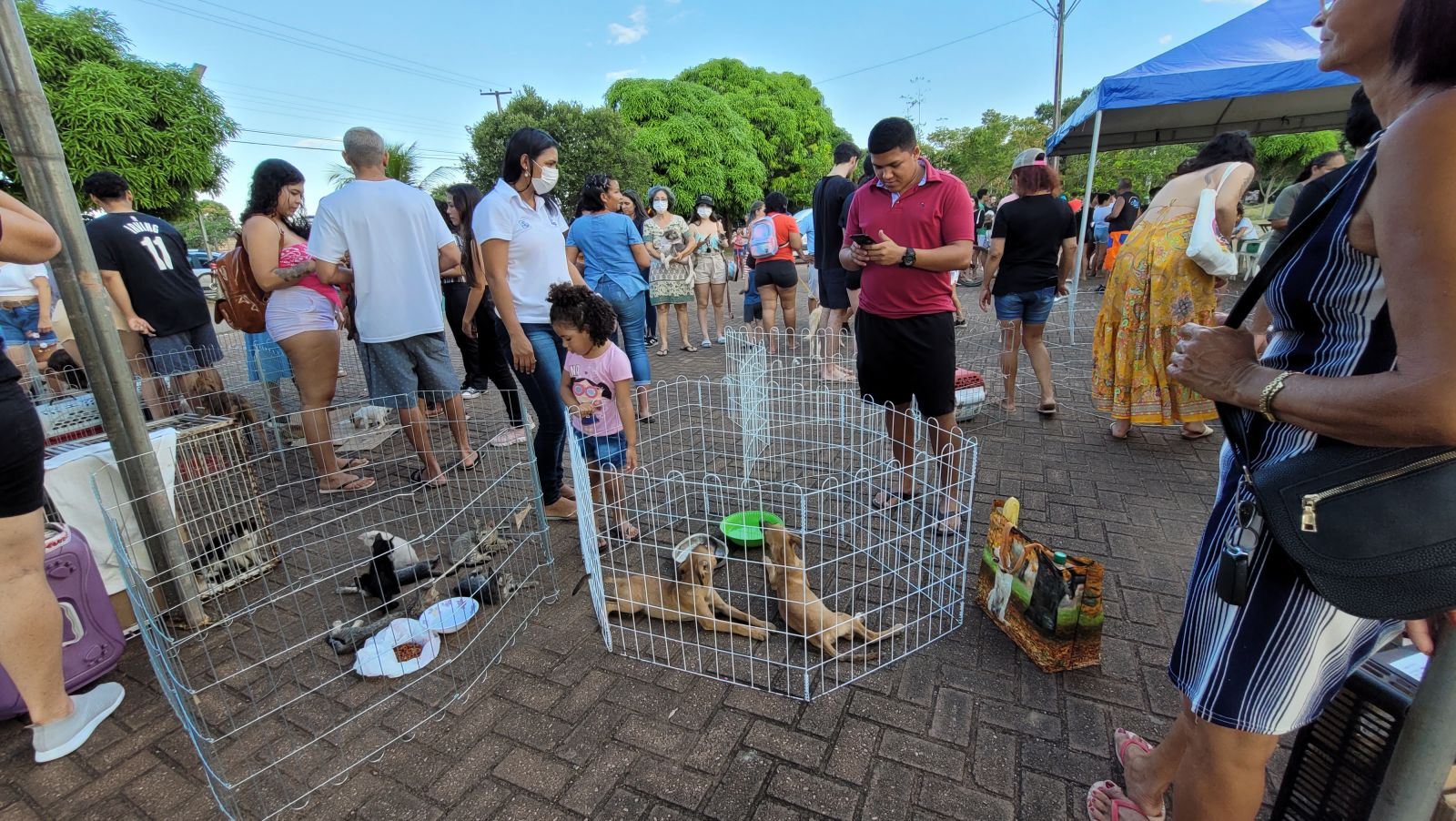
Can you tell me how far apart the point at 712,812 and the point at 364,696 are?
146cm

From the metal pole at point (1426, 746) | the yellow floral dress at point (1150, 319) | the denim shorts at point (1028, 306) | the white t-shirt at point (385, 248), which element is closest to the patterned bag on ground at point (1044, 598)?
the metal pole at point (1426, 746)

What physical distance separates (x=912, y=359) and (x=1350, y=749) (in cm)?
203

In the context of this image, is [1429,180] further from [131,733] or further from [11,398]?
[131,733]

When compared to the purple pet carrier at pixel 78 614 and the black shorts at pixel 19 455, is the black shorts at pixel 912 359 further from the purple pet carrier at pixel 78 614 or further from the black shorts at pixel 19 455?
the purple pet carrier at pixel 78 614

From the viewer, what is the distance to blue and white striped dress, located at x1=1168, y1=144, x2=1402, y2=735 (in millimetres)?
991

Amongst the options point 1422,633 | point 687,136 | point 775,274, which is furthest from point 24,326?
point 687,136

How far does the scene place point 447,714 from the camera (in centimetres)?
226

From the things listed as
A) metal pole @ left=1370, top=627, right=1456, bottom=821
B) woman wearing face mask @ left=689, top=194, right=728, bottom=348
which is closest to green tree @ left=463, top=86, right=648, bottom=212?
woman wearing face mask @ left=689, top=194, right=728, bottom=348

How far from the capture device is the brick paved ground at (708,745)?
187cm

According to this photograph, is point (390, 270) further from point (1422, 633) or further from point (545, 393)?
point (1422, 633)

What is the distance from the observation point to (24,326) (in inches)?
232

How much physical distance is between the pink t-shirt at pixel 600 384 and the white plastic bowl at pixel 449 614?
3.17 ft

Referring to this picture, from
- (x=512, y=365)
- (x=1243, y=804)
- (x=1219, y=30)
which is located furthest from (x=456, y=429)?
(x=1219, y=30)

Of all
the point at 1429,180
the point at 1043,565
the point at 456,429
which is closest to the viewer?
the point at 1429,180
